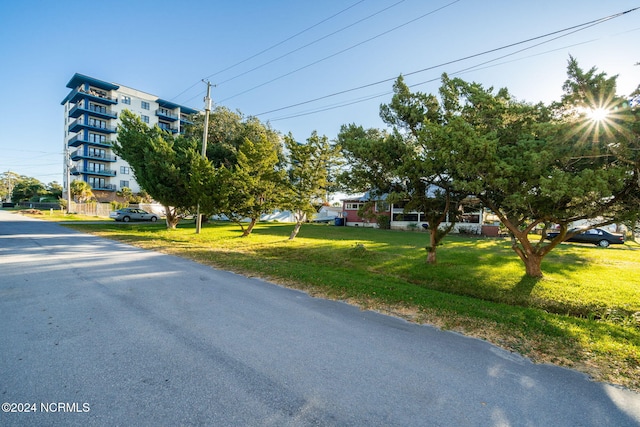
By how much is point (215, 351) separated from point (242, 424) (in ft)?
4.20

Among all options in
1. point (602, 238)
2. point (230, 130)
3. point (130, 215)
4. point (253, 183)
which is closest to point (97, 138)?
point (130, 215)

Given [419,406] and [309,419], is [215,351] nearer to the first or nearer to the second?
→ [309,419]

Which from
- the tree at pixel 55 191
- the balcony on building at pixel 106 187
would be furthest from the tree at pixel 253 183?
the tree at pixel 55 191

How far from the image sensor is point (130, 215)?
2833 centimetres

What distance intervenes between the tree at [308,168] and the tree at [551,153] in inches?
312

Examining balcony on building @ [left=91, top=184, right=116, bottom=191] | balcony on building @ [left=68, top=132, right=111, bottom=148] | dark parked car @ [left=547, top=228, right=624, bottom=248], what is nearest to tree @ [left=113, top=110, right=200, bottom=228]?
dark parked car @ [left=547, top=228, right=624, bottom=248]

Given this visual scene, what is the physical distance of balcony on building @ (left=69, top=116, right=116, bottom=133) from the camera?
4726 cm

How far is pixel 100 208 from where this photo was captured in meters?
36.8

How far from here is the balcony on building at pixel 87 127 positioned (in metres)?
47.3

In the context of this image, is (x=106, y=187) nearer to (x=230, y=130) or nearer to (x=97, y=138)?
(x=97, y=138)

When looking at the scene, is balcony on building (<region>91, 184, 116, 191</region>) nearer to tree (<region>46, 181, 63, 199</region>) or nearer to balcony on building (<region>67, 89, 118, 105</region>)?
tree (<region>46, 181, 63, 199</region>)

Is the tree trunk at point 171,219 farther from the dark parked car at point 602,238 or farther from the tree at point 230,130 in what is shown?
the dark parked car at point 602,238

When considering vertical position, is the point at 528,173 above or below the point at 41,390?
above

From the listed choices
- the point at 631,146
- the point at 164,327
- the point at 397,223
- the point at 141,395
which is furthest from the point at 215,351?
the point at 397,223
